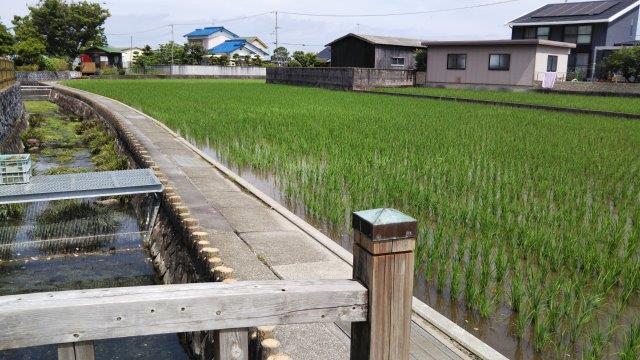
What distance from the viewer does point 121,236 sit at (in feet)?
24.4

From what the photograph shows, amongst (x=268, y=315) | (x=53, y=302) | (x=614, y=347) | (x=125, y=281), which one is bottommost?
(x=125, y=281)

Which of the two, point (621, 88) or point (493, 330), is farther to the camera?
point (621, 88)

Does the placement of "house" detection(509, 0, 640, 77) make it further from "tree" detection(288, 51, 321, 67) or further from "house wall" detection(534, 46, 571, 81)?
"tree" detection(288, 51, 321, 67)

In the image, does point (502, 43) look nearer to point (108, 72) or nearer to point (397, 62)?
point (397, 62)

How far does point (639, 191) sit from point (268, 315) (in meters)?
7.67

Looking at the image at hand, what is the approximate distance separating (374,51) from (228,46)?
36.7 metres

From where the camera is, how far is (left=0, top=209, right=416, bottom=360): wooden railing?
5.32 feet

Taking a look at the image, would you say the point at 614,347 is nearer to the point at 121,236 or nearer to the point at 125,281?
the point at 125,281

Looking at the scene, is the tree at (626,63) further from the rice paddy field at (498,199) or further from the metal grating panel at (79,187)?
the metal grating panel at (79,187)

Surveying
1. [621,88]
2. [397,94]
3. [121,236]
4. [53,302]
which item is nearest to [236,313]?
[53,302]

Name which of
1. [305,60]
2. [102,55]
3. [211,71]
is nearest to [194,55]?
[211,71]

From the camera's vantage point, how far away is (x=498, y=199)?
7.38 metres

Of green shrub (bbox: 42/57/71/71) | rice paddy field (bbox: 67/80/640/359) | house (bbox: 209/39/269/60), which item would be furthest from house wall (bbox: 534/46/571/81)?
house (bbox: 209/39/269/60)

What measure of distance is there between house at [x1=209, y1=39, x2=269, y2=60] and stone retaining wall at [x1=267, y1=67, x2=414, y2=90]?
3029 cm
